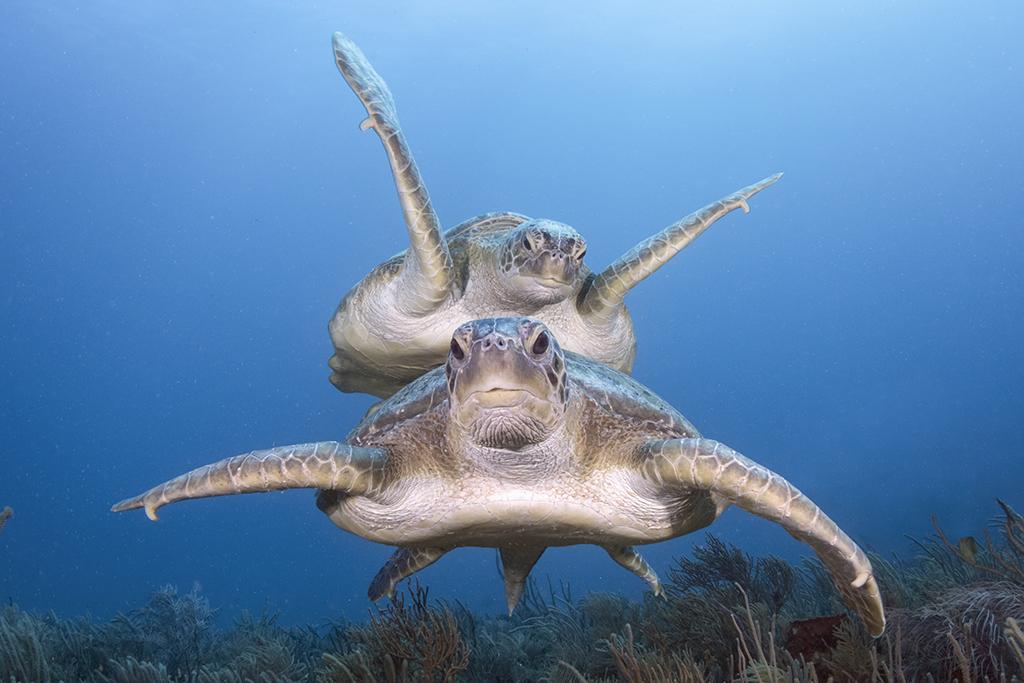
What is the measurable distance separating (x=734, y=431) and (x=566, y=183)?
30.4 metres

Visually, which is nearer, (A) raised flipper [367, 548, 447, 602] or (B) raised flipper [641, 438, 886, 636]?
(B) raised flipper [641, 438, 886, 636]

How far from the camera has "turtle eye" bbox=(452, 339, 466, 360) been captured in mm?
2311

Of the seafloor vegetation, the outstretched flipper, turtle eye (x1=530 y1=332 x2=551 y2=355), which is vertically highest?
turtle eye (x1=530 y1=332 x2=551 y2=355)

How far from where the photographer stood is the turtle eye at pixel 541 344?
2.30m

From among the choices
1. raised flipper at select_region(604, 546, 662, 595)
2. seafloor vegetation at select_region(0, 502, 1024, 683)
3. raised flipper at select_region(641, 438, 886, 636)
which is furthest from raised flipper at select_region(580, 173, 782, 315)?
seafloor vegetation at select_region(0, 502, 1024, 683)

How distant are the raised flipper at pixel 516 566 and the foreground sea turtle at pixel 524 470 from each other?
879 millimetres

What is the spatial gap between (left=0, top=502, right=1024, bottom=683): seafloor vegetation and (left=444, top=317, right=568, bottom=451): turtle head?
0.88m

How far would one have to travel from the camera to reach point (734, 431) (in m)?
54.1

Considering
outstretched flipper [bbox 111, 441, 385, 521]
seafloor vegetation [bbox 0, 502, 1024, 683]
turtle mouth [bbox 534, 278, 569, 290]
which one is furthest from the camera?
turtle mouth [bbox 534, 278, 569, 290]

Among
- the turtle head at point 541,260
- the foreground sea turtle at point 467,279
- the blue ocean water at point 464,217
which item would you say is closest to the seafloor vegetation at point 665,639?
the foreground sea turtle at point 467,279

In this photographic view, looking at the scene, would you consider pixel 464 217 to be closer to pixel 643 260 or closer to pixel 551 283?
pixel 643 260

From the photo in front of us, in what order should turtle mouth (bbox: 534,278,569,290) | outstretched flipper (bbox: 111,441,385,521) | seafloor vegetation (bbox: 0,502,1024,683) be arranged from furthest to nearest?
turtle mouth (bbox: 534,278,569,290) < seafloor vegetation (bbox: 0,502,1024,683) < outstretched flipper (bbox: 111,441,385,521)

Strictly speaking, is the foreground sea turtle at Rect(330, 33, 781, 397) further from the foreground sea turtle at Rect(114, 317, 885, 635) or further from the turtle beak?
the turtle beak

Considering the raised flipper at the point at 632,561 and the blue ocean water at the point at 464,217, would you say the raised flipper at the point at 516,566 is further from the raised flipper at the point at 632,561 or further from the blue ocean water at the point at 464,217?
the blue ocean water at the point at 464,217
